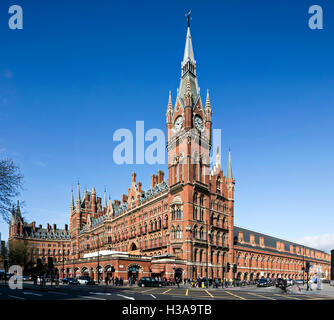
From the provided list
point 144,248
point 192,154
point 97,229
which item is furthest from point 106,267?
point 97,229

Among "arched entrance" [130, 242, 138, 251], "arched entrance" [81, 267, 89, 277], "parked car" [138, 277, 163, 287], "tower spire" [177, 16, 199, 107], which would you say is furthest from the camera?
"arched entrance" [130, 242, 138, 251]

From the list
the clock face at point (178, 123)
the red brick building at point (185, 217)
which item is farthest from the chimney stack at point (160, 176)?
the clock face at point (178, 123)

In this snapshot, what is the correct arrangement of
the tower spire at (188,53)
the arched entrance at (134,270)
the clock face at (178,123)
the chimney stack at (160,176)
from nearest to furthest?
the arched entrance at (134,270) → the clock face at (178,123) → the tower spire at (188,53) → the chimney stack at (160,176)

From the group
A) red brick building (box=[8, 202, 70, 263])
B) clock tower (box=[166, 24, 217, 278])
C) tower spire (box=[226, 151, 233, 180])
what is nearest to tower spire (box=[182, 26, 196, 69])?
clock tower (box=[166, 24, 217, 278])

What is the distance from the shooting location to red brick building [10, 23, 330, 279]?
6338 centimetres

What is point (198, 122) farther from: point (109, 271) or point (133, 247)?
point (133, 247)

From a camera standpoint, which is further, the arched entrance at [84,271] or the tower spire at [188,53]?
the arched entrance at [84,271]

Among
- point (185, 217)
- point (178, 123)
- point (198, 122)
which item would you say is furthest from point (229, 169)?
point (185, 217)

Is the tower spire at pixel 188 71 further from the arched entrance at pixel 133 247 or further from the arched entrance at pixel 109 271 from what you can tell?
the arched entrance at pixel 133 247

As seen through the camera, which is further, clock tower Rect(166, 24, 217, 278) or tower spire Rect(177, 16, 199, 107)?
tower spire Rect(177, 16, 199, 107)

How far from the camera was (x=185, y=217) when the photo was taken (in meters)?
62.8

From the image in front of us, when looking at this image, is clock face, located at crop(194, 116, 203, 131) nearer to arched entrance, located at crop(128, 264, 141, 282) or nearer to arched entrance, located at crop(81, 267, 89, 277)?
arched entrance, located at crop(128, 264, 141, 282)

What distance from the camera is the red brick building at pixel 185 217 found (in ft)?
208
